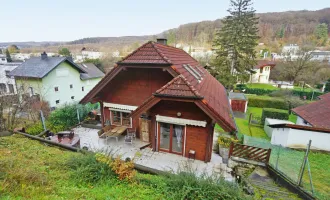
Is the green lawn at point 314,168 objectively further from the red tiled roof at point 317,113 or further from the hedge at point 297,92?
the hedge at point 297,92

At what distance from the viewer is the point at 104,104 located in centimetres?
1103

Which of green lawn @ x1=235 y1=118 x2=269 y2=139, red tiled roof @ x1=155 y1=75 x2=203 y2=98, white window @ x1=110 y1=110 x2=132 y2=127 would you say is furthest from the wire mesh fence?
white window @ x1=110 y1=110 x2=132 y2=127

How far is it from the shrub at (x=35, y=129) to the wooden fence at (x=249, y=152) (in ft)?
39.2

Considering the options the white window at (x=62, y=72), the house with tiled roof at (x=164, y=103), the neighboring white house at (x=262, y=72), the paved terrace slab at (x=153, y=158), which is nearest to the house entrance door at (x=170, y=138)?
the house with tiled roof at (x=164, y=103)

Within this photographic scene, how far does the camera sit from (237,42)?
88.9 ft

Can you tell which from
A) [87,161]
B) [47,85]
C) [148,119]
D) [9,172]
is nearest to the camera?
[9,172]

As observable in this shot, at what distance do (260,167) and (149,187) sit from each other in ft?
22.7

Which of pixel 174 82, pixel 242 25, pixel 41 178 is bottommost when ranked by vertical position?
pixel 41 178

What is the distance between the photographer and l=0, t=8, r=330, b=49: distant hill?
88.1 m

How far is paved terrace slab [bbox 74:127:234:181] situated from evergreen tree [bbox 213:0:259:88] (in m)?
21.5

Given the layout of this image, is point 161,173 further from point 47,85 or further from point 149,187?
point 47,85

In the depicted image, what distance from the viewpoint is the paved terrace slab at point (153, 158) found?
7820mm

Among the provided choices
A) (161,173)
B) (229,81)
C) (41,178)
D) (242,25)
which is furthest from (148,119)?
(242,25)

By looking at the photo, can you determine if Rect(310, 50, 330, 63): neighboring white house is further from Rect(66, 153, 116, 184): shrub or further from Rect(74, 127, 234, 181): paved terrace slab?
Rect(66, 153, 116, 184): shrub
